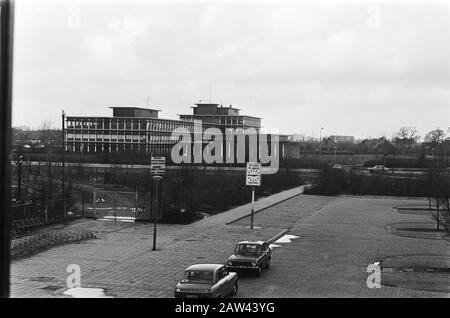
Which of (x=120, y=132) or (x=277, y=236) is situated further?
(x=120, y=132)

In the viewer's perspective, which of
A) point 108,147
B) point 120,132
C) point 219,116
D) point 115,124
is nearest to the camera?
point 108,147

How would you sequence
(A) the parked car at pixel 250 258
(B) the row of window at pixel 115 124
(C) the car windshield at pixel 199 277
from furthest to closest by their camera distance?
1. (B) the row of window at pixel 115 124
2. (A) the parked car at pixel 250 258
3. (C) the car windshield at pixel 199 277

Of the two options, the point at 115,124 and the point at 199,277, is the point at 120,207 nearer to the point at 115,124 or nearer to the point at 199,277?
the point at 199,277

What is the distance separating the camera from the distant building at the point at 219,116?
283ft

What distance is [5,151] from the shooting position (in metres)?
2.66

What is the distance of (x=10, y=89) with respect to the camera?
270cm

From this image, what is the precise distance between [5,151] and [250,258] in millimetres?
12836

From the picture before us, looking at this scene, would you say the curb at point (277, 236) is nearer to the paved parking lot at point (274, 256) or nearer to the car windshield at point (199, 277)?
the paved parking lot at point (274, 256)

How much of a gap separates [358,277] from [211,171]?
107ft

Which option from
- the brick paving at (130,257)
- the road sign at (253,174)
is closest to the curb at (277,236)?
the brick paving at (130,257)

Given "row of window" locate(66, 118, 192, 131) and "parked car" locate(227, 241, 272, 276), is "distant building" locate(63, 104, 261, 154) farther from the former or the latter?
"parked car" locate(227, 241, 272, 276)

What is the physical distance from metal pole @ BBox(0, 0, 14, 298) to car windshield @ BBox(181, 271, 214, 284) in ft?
30.9

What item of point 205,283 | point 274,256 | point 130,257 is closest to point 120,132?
point 130,257
